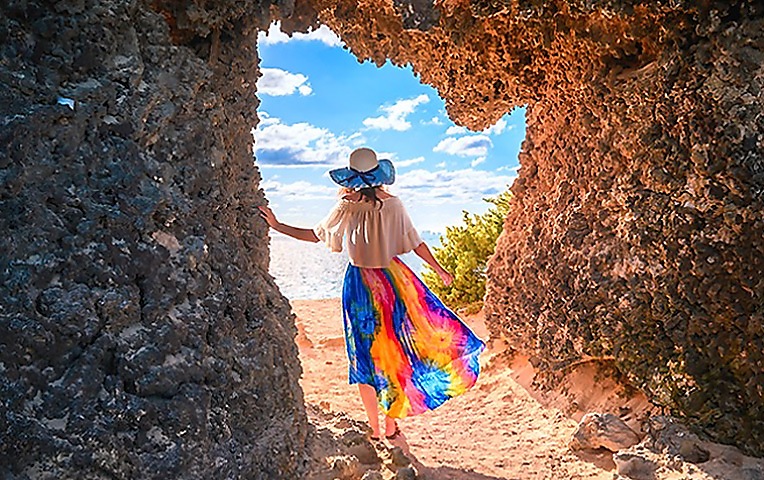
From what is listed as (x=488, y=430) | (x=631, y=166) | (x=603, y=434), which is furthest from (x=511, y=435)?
(x=631, y=166)

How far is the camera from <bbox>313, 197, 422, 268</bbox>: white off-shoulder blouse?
394cm

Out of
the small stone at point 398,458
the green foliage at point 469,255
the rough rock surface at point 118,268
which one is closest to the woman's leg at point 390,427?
the small stone at point 398,458

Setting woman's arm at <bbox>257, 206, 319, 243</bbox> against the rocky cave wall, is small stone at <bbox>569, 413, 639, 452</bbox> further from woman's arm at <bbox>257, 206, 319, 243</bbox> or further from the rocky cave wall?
woman's arm at <bbox>257, 206, 319, 243</bbox>

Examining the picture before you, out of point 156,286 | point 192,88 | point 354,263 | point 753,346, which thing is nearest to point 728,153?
point 753,346

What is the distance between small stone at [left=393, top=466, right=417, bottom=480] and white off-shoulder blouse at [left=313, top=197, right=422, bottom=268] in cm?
120

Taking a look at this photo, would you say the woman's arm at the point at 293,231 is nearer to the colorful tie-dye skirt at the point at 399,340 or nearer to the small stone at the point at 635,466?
the colorful tie-dye skirt at the point at 399,340

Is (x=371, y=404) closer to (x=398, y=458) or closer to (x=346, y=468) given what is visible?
(x=398, y=458)

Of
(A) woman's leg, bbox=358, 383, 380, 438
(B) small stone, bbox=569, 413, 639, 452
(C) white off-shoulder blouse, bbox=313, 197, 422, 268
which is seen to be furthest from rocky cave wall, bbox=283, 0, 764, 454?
(A) woman's leg, bbox=358, 383, 380, 438

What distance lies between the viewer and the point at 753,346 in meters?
3.31

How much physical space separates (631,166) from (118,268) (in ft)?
9.42

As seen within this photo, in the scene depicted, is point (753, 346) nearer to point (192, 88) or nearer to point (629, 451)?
point (629, 451)

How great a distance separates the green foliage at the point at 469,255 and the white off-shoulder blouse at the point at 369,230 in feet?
11.1

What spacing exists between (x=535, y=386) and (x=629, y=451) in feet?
4.11

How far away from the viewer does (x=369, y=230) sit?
393 centimetres
